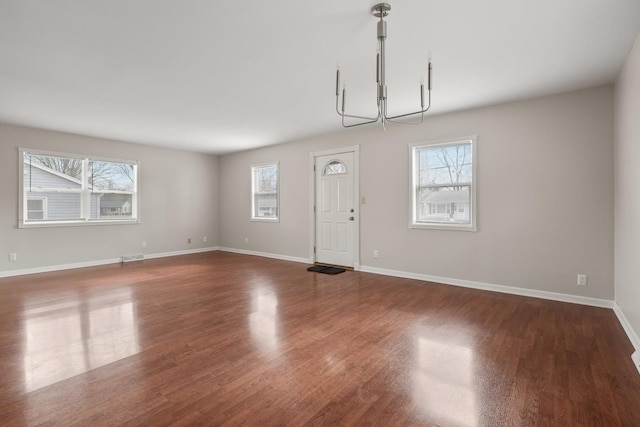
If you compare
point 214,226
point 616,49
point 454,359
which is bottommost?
point 454,359

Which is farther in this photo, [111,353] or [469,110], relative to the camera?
[469,110]

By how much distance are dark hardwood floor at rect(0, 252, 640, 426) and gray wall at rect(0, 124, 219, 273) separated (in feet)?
5.13

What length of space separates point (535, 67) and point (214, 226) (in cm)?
721

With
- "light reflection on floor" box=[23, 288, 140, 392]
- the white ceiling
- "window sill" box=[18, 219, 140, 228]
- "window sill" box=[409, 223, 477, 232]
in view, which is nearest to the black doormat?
"window sill" box=[409, 223, 477, 232]

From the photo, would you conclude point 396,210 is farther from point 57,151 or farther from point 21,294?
point 57,151

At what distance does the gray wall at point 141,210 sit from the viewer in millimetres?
5160

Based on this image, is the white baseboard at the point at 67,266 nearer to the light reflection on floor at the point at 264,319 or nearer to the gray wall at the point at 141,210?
the gray wall at the point at 141,210

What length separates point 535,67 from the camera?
3.11m

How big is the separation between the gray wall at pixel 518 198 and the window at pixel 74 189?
4.58 meters

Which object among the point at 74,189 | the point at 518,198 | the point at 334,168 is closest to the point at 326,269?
the point at 334,168

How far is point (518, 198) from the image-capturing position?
4.07 m

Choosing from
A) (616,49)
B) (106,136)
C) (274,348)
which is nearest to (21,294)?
(106,136)

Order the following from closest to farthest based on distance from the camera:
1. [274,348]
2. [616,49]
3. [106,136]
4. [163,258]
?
[274,348] → [616,49] → [106,136] → [163,258]

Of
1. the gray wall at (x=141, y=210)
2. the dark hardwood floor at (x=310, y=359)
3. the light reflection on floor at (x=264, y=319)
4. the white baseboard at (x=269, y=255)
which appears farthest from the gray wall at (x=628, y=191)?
the gray wall at (x=141, y=210)
